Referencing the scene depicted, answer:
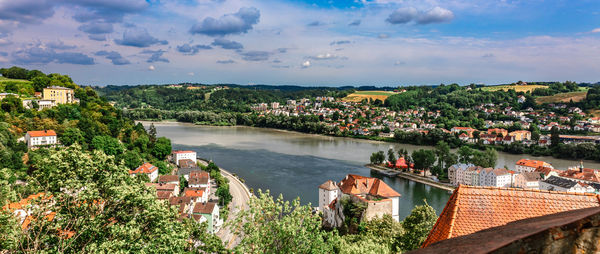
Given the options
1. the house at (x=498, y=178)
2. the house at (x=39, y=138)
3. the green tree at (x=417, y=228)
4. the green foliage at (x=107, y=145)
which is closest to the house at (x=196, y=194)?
the green foliage at (x=107, y=145)

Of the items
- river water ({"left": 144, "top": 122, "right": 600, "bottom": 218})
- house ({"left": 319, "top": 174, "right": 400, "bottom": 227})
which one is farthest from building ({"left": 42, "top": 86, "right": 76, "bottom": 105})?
house ({"left": 319, "top": 174, "right": 400, "bottom": 227})

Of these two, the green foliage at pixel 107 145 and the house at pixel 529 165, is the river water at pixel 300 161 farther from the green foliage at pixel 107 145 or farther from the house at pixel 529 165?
the green foliage at pixel 107 145

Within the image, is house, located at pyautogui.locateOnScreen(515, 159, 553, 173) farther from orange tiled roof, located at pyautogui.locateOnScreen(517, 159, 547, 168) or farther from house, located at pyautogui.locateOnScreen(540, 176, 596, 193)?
house, located at pyautogui.locateOnScreen(540, 176, 596, 193)

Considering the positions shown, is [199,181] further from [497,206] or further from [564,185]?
[564,185]

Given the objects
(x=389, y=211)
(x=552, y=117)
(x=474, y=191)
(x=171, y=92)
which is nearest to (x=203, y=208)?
(x=389, y=211)

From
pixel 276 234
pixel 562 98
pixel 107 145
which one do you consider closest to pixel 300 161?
pixel 107 145

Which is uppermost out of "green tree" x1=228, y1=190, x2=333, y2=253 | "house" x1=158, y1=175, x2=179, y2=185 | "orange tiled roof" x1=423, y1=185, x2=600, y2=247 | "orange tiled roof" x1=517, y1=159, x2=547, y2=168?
"orange tiled roof" x1=423, y1=185, x2=600, y2=247

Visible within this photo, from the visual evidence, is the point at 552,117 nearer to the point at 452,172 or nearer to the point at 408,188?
the point at 452,172
